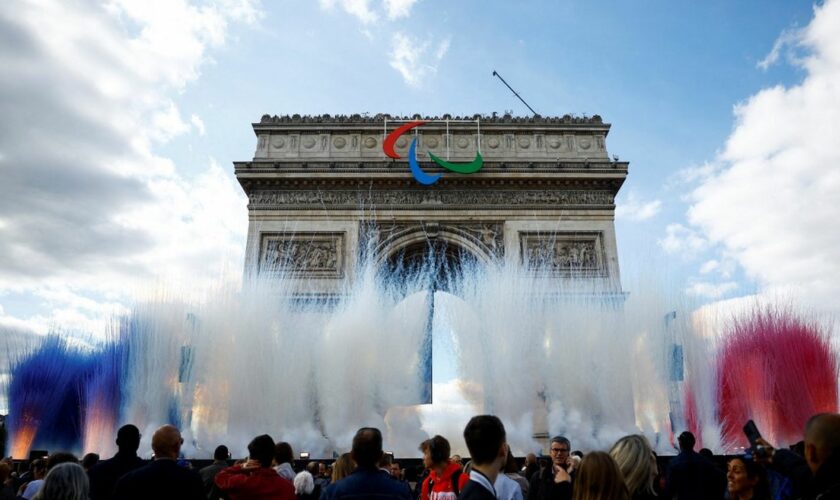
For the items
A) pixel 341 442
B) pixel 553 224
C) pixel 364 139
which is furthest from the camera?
pixel 364 139

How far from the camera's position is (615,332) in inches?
773

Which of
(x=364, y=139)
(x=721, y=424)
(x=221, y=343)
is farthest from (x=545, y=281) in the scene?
(x=221, y=343)

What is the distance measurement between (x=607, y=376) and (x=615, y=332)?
1.53 m

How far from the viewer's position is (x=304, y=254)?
23.4 m

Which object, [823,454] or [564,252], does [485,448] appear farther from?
[564,252]

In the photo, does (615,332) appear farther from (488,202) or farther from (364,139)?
(364,139)

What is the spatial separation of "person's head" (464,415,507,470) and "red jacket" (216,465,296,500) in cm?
185

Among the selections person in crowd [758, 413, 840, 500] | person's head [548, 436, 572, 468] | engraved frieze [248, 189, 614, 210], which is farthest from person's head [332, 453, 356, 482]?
engraved frieze [248, 189, 614, 210]

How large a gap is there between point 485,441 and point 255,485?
6.56 feet

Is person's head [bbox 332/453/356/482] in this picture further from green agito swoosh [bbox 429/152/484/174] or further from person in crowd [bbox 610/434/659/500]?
green agito swoosh [bbox 429/152/484/174]

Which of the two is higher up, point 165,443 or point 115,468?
point 165,443

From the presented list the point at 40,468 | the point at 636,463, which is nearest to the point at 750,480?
the point at 636,463

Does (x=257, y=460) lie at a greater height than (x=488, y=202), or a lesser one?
lesser

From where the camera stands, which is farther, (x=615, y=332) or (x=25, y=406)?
(x=25, y=406)
